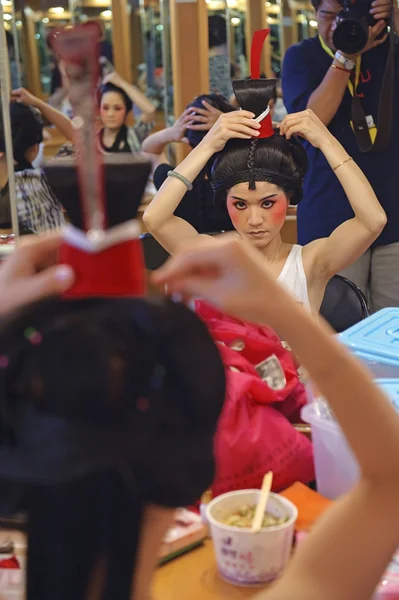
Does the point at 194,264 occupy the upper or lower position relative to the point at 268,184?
upper

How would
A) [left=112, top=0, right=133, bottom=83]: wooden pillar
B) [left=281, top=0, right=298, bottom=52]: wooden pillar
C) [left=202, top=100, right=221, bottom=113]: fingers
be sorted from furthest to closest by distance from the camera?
[left=281, top=0, right=298, bottom=52]: wooden pillar → [left=112, top=0, right=133, bottom=83]: wooden pillar → [left=202, top=100, right=221, bottom=113]: fingers

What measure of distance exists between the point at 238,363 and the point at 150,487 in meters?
0.65

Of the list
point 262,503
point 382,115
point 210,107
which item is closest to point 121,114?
point 210,107

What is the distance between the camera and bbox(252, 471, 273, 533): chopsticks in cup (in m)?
0.85

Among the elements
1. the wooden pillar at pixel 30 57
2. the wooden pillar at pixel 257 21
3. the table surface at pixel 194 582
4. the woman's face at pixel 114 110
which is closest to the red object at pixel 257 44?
the table surface at pixel 194 582

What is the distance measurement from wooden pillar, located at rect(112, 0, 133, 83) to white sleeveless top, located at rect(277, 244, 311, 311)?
8.14ft

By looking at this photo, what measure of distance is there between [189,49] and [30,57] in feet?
3.00

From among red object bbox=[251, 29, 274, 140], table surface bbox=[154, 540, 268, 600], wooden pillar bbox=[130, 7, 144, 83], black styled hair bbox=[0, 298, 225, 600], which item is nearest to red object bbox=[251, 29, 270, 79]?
red object bbox=[251, 29, 274, 140]

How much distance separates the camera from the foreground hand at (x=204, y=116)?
2244 millimetres

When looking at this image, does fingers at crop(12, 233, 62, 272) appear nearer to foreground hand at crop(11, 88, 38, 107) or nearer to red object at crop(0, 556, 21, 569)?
red object at crop(0, 556, 21, 569)

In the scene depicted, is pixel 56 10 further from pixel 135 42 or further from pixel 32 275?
pixel 32 275

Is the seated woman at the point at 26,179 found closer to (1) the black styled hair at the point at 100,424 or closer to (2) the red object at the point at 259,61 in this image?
(2) the red object at the point at 259,61

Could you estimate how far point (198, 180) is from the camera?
2211 millimetres

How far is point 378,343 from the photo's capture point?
1323mm
